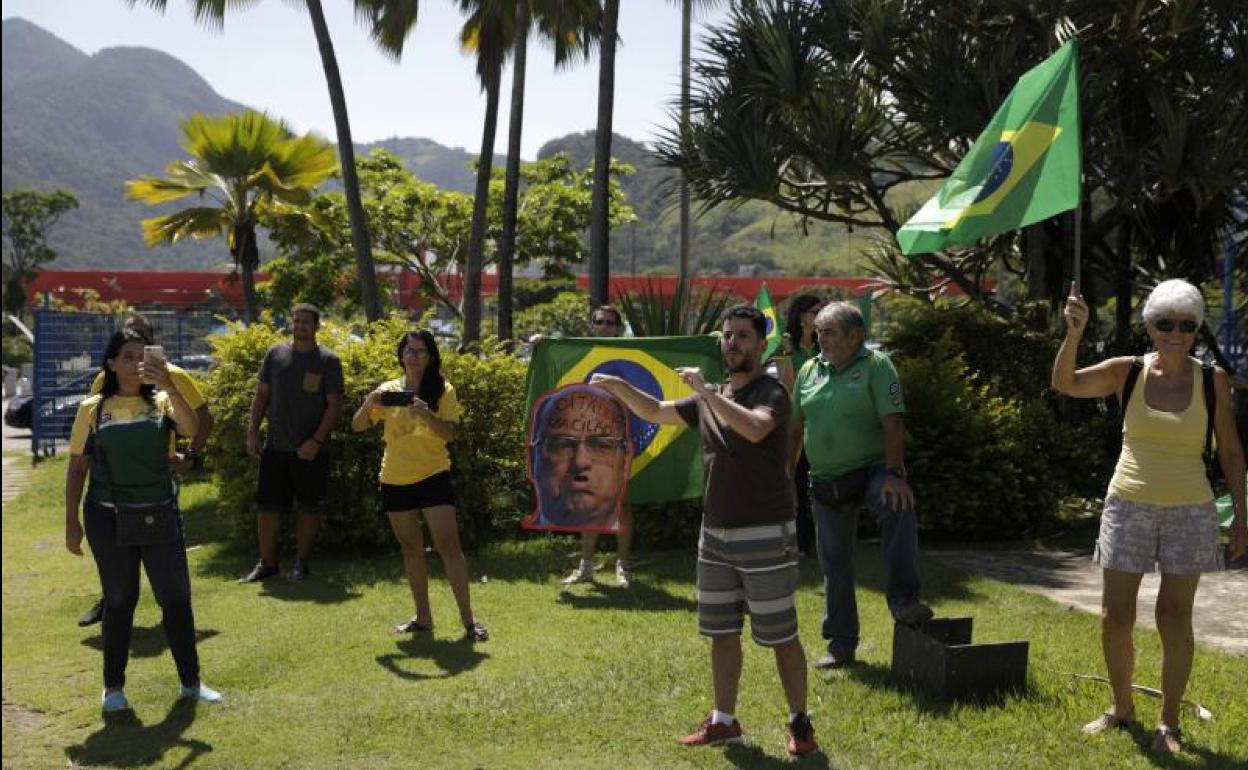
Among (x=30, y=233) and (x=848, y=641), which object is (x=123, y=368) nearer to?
(x=848, y=641)

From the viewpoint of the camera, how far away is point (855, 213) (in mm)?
14891

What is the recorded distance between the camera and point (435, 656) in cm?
654

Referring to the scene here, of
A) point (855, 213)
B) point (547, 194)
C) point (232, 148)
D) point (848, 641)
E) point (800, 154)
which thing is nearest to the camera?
point (848, 641)

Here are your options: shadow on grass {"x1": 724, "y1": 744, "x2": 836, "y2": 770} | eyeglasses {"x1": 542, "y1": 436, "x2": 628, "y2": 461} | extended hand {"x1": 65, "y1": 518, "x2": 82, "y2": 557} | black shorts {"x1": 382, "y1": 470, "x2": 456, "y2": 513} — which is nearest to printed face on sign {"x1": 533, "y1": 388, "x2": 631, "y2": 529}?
eyeglasses {"x1": 542, "y1": 436, "x2": 628, "y2": 461}

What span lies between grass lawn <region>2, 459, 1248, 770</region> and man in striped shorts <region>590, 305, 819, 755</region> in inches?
11.1

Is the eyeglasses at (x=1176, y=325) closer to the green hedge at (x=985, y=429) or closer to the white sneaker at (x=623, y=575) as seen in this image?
the white sneaker at (x=623, y=575)

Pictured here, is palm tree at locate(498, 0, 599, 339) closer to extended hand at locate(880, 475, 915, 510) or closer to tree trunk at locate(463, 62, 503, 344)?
tree trunk at locate(463, 62, 503, 344)

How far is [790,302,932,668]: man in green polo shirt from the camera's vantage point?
566cm

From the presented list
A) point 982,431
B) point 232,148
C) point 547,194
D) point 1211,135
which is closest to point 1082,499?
Answer: point 982,431

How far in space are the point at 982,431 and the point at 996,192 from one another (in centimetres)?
440

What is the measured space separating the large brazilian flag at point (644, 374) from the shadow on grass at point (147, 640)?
2524 mm

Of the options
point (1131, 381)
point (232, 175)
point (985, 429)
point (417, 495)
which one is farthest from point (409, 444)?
point (232, 175)

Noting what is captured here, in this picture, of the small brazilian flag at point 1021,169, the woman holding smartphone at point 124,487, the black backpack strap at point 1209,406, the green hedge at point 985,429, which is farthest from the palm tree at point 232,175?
the black backpack strap at point 1209,406

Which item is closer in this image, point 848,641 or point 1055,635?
point 848,641
